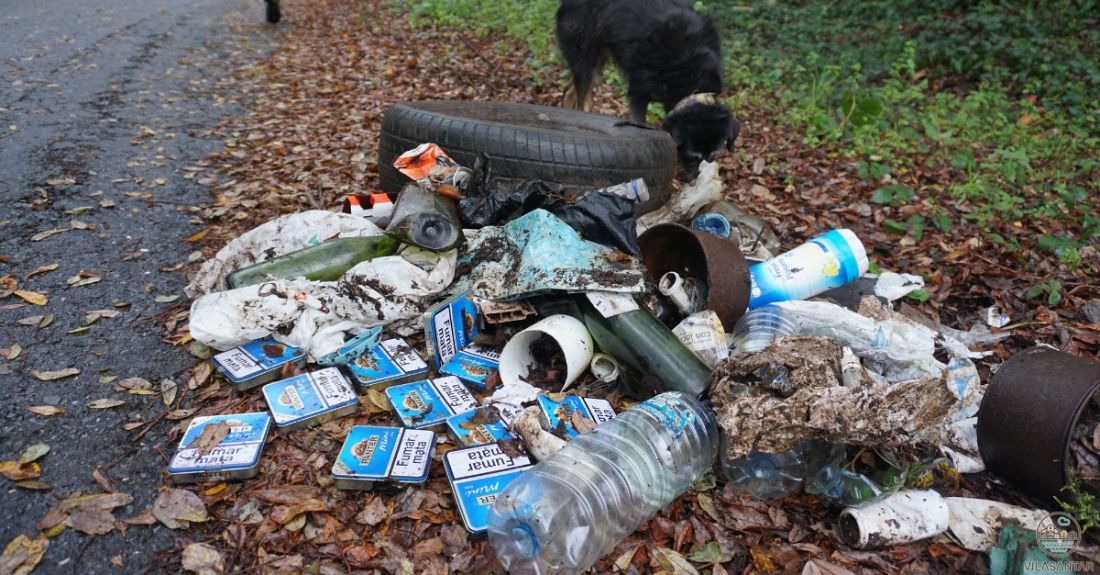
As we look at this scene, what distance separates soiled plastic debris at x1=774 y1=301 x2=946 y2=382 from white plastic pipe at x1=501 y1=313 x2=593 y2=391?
91cm

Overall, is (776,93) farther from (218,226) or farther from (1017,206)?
(218,226)

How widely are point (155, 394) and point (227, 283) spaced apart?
1.95 ft

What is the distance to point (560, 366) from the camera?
2721 mm

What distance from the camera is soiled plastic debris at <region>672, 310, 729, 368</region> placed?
2.54 m

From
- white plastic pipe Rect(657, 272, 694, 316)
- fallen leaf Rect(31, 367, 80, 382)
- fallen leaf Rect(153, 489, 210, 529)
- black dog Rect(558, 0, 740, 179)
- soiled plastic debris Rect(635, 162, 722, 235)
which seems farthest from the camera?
black dog Rect(558, 0, 740, 179)

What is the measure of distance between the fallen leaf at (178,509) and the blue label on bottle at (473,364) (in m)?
0.98

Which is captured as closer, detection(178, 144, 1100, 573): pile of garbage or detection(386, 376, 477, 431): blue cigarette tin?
detection(178, 144, 1100, 573): pile of garbage

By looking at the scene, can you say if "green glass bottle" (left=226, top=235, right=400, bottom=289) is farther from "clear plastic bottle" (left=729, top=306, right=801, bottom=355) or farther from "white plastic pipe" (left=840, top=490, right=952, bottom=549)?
"white plastic pipe" (left=840, top=490, right=952, bottom=549)

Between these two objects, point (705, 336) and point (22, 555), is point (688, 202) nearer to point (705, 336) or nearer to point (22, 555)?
point (705, 336)

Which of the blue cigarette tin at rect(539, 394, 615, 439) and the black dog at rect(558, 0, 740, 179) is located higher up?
the black dog at rect(558, 0, 740, 179)

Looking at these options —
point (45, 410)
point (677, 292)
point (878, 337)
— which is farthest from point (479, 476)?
point (878, 337)

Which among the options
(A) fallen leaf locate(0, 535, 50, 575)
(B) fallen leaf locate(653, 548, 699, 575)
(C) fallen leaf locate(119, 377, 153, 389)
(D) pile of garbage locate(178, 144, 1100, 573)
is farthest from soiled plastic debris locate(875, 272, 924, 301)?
(A) fallen leaf locate(0, 535, 50, 575)

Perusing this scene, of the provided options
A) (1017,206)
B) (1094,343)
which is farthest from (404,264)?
(1017,206)

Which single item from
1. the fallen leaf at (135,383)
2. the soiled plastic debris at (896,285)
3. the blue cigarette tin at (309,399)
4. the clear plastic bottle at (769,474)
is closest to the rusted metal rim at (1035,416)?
the clear plastic bottle at (769,474)
